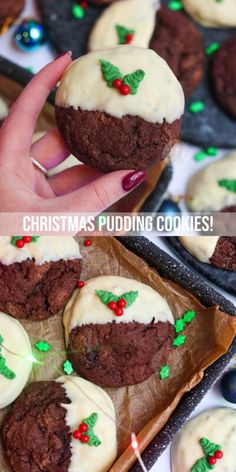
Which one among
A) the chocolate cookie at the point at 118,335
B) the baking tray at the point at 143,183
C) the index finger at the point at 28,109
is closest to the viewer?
the index finger at the point at 28,109

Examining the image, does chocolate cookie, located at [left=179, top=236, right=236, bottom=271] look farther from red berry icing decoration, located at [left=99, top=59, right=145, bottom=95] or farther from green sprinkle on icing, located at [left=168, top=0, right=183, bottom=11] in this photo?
green sprinkle on icing, located at [left=168, top=0, right=183, bottom=11]

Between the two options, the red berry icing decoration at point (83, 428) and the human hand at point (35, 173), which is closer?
the human hand at point (35, 173)

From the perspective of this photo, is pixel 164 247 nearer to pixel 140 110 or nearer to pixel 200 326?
pixel 200 326

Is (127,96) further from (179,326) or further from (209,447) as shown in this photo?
(209,447)

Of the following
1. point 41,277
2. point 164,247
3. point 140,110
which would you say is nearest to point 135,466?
point 41,277

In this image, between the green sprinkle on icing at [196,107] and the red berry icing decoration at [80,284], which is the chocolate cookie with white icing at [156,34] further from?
the red berry icing decoration at [80,284]

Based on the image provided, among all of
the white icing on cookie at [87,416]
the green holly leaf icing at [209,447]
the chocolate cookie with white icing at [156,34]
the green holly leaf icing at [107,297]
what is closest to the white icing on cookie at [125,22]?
the chocolate cookie with white icing at [156,34]

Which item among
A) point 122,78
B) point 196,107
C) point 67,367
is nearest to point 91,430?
point 67,367

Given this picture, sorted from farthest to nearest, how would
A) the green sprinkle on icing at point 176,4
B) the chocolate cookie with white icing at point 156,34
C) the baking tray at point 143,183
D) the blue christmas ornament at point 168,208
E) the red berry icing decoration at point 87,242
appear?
the green sprinkle on icing at point 176,4, the chocolate cookie with white icing at point 156,34, the blue christmas ornament at point 168,208, the baking tray at point 143,183, the red berry icing decoration at point 87,242
